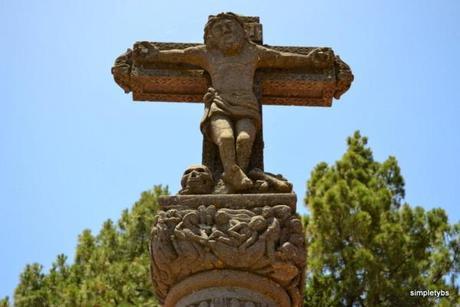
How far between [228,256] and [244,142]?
1.18 metres

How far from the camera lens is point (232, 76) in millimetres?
6500

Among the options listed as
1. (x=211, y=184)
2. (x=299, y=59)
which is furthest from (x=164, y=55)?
(x=211, y=184)

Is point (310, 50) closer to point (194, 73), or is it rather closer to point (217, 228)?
point (194, 73)

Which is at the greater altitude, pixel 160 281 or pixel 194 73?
pixel 194 73

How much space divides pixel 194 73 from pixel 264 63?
63 cm

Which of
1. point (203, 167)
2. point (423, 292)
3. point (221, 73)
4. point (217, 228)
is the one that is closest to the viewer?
point (217, 228)

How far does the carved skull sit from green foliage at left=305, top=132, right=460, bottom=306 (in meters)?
9.61

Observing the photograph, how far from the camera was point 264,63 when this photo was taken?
6844mm

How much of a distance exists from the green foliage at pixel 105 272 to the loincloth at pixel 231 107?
34.0 feet

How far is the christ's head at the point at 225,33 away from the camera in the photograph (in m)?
6.62

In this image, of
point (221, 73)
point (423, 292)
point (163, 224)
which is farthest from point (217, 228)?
point (423, 292)

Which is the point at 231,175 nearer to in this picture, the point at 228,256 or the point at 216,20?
the point at 228,256

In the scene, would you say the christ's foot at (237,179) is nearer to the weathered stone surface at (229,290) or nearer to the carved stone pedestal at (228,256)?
the carved stone pedestal at (228,256)

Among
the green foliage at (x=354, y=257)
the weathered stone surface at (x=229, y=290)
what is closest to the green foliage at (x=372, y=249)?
the green foliage at (x=354, y=257)
